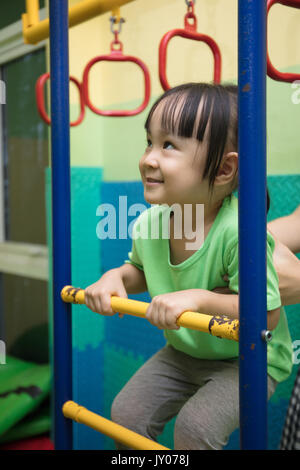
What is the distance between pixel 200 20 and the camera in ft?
4.52

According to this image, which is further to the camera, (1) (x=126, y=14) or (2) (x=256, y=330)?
(1) (x=126, y=14)

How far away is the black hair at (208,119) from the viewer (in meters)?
0.86

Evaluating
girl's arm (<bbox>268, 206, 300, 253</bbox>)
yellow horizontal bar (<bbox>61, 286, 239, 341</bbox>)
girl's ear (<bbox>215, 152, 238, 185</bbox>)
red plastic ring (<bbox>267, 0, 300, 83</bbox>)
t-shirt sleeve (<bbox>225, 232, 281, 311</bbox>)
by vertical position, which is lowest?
yellow horizontal bar (<bbox>61, 286, 239, 341</bbox>)

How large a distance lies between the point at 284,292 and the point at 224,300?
13cm

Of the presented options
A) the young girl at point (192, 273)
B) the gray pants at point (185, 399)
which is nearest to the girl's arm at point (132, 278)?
the young girl at point (192, 273)

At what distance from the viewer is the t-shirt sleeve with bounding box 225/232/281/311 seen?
0.74 metres

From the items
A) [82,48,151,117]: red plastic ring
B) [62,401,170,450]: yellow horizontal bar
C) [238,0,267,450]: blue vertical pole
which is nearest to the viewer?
[238,0,267,450]: blue vertical pole

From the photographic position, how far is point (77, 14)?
43.9 inches

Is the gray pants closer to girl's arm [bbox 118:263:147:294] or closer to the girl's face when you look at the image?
girl's arm [bbox 118:263:147:294]

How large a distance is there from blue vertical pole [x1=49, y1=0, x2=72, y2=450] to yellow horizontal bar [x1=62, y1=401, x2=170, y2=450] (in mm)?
38

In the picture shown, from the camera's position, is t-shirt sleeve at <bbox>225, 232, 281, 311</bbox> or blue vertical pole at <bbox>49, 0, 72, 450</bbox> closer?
t-shirt sleeve at <bbox>225, 232, 281, 311</bbox>

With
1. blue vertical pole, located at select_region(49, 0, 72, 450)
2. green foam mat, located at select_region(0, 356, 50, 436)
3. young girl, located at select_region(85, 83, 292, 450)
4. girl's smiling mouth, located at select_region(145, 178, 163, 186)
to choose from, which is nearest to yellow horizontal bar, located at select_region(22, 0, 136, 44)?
blue vertical pole, located at select_region(49, 0, 72, 450)
